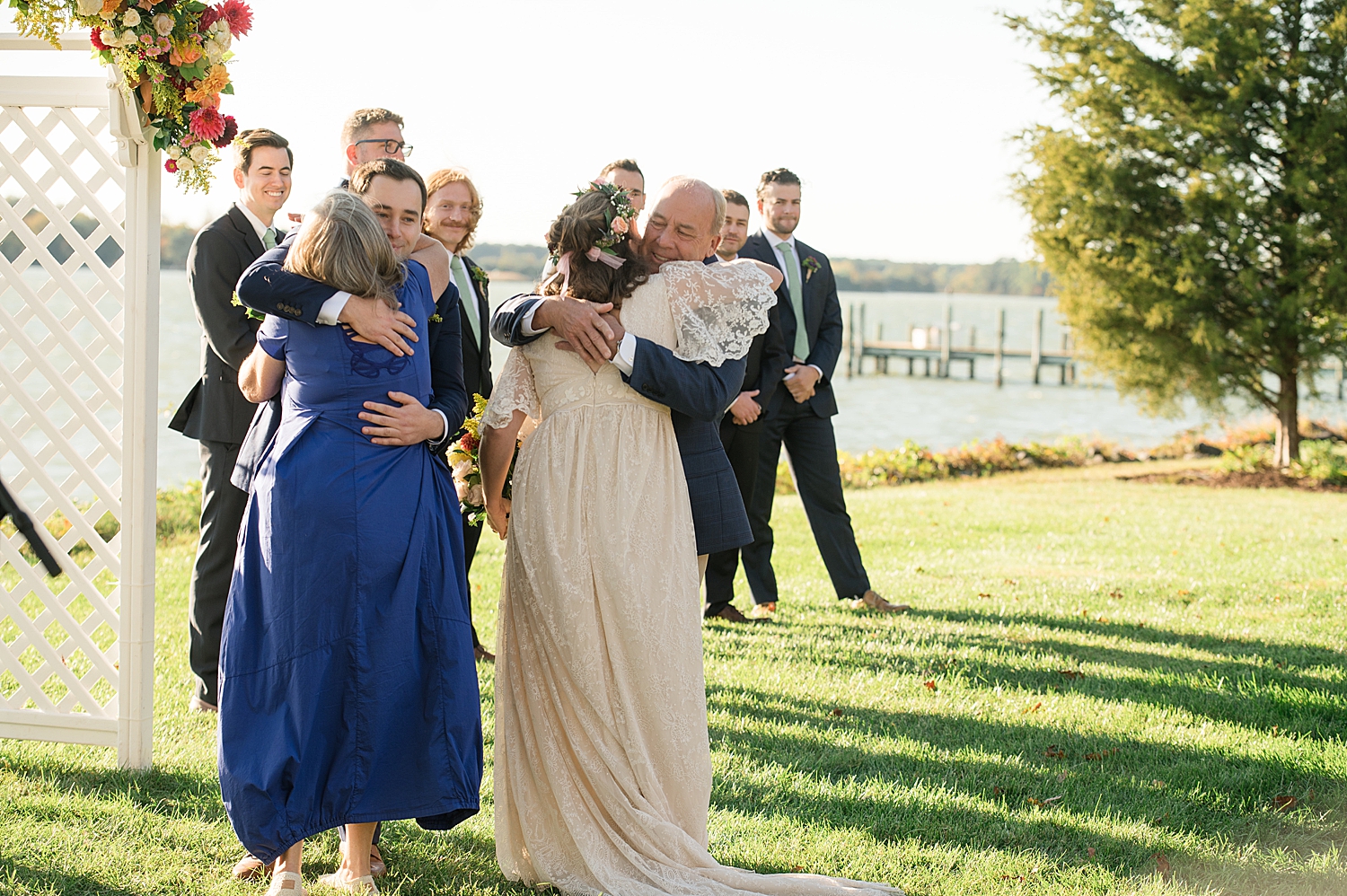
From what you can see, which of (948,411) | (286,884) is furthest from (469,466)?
(948,411)

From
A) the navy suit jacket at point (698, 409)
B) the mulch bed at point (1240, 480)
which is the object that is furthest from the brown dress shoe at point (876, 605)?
the mulch bed at point (1240, 480)

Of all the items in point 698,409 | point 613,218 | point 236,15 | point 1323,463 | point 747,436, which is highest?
point 236,15

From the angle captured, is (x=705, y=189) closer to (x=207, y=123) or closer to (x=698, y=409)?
(x=698, y=409)

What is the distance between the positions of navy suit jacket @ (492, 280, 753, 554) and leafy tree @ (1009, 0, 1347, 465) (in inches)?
558

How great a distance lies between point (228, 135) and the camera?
412 centimetres

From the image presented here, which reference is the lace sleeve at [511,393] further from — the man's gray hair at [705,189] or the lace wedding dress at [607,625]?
the man's gray hair at [705,189]

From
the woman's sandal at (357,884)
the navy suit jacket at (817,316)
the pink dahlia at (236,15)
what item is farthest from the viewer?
the navy suit jacket at (817,316)

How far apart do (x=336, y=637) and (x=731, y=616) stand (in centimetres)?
406

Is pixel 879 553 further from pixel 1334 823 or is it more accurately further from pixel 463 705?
pixel 463 705

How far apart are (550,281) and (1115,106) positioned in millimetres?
15292

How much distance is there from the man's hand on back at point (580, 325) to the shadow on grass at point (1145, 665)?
10.2ft

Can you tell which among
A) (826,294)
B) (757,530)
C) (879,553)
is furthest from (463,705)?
(879,553)

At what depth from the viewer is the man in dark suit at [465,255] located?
191 inches

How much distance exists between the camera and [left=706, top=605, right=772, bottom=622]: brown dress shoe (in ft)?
22.7
